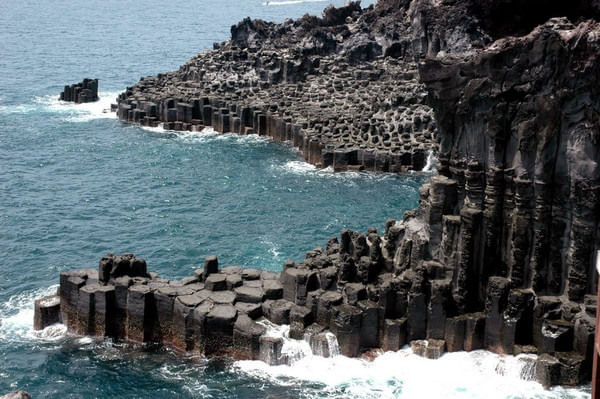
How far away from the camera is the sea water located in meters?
46.5

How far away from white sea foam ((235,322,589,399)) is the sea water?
7cm

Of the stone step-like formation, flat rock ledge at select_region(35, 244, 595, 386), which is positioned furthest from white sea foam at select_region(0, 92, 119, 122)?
flat rock ledge at select_region(35, 244, 595, 386)

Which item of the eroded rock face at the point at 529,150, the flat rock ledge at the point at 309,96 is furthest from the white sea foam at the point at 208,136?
the eroded rock face at the point at 529,150

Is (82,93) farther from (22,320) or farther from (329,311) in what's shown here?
(329,311)

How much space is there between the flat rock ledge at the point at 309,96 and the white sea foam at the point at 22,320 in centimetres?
3721

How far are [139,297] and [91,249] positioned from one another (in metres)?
19.2

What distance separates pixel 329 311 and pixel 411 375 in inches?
227

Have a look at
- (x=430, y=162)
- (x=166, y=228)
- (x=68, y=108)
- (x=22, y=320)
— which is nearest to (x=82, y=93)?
(x=68, y=108)

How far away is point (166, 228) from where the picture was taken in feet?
243

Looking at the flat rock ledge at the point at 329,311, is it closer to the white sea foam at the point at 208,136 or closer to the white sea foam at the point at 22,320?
the white sea foam at the point at 22,320

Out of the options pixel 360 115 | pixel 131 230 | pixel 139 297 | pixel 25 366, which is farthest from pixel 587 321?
pixel 360 115

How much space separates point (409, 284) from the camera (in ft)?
158

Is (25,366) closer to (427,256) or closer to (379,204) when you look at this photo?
(427,256)

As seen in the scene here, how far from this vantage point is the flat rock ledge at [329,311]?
4569 centimetres
